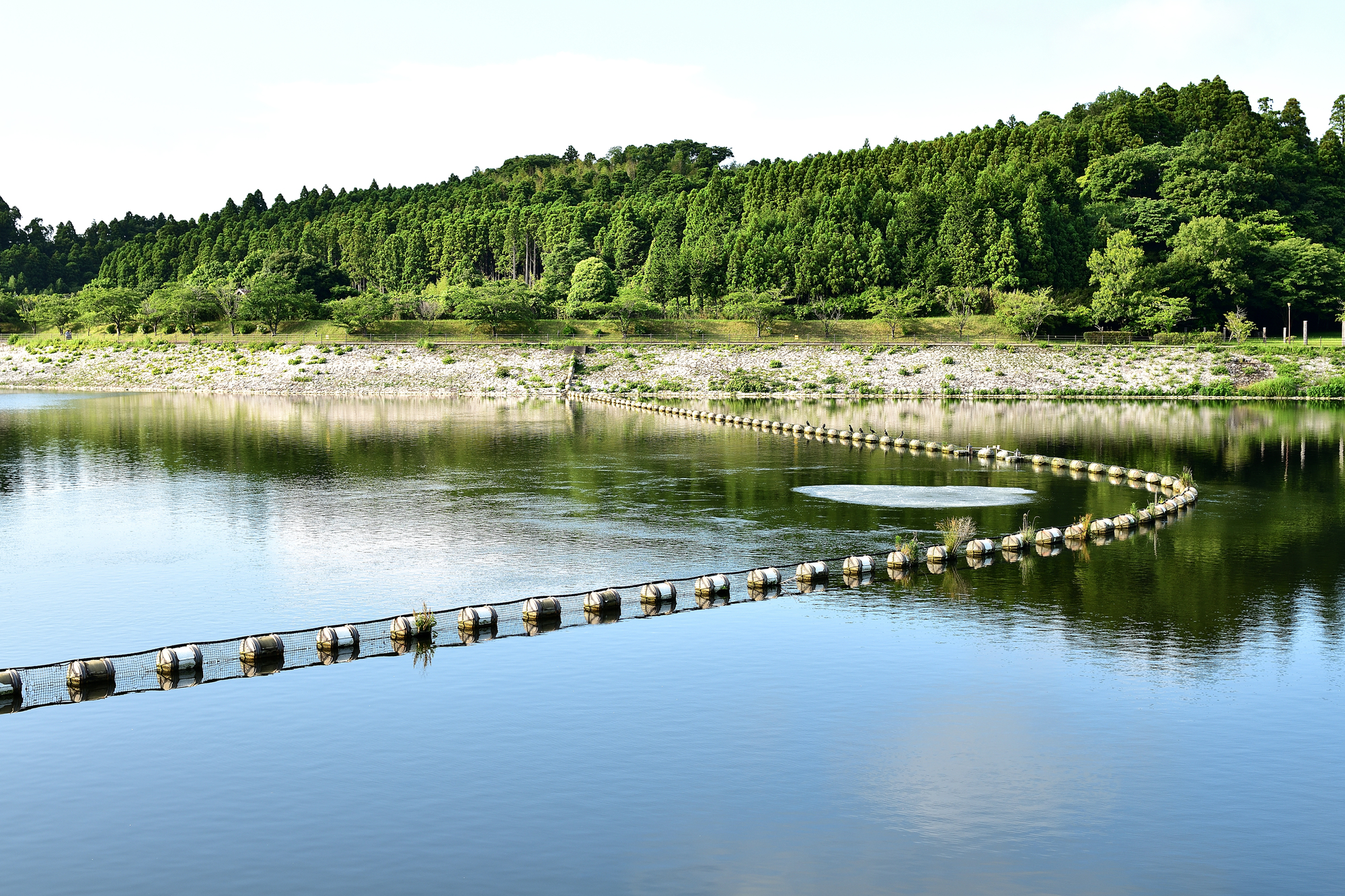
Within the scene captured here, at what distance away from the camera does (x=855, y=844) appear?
13.8 metres

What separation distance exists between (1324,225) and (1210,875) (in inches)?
5215

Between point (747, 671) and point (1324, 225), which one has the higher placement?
point (1324, 225)

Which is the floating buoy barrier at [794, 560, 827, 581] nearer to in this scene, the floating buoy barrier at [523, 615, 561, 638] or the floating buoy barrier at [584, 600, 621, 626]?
the floating buoy barrier at [584, 600, 621, 626]

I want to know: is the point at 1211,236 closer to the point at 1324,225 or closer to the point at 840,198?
the point at 1324,225

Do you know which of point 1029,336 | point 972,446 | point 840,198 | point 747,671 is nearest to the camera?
point 747,671

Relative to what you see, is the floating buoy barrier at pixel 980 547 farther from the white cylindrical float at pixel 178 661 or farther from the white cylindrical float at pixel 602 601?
the white cylindrical float at pixel 178 661

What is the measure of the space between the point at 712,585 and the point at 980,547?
26.9ft

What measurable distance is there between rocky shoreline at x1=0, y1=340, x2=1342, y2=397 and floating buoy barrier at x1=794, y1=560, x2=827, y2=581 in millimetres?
60629

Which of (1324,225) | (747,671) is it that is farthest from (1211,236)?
(747,671)

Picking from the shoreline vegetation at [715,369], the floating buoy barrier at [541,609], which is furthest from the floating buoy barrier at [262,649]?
the shoreline vegetation at [715,369]

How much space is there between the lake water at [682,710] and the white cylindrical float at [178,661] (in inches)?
27.1

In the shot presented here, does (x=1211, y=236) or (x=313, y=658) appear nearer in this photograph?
(x=313, y=658)

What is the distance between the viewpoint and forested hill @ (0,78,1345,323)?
A: 114 m

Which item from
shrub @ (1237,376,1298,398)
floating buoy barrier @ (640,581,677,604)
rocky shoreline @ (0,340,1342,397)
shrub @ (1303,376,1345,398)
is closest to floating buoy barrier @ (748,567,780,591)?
floating buoy barrier @ (640,581,677,604)
